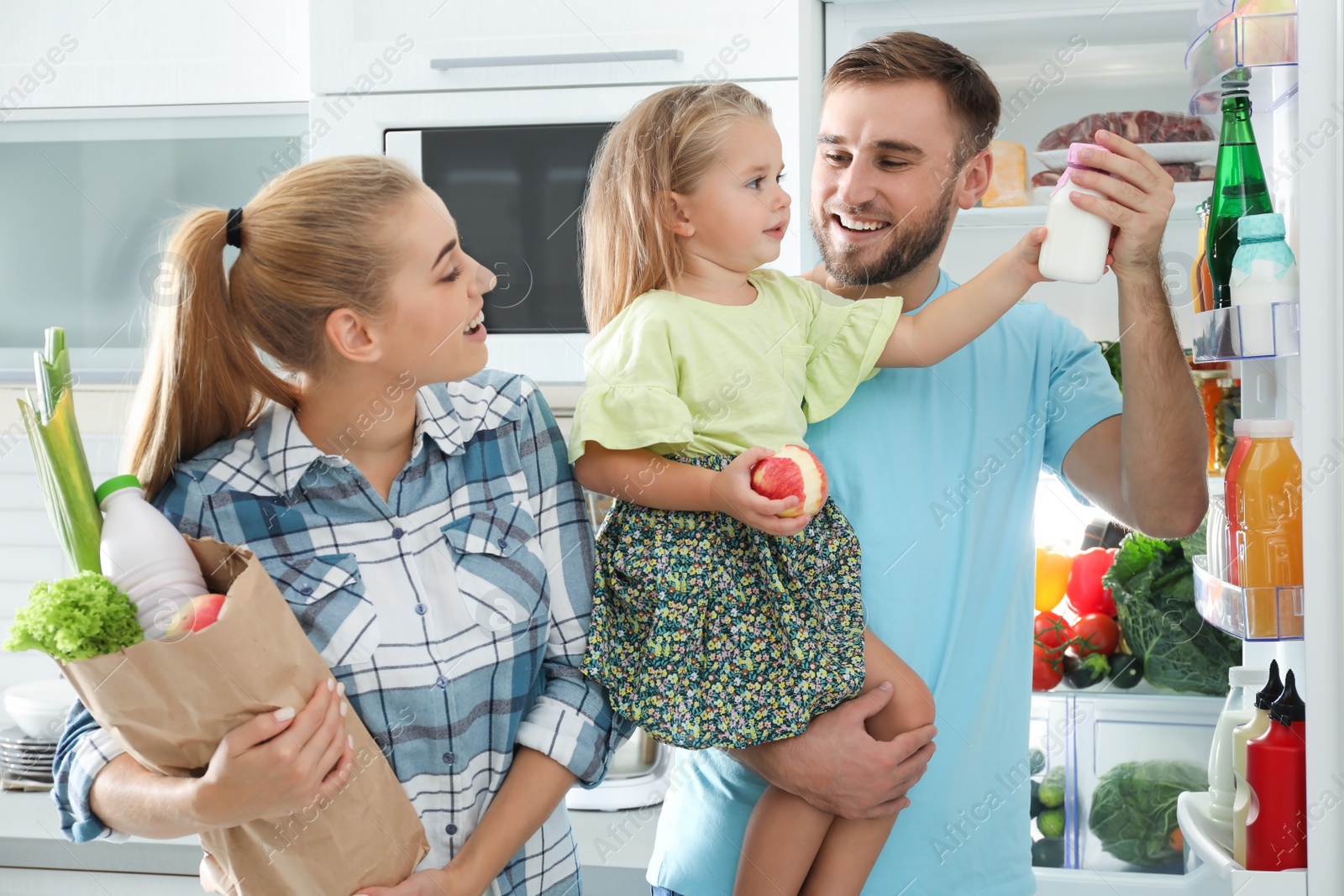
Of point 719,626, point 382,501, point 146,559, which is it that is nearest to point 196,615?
point 146,559

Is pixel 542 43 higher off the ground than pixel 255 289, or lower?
higher

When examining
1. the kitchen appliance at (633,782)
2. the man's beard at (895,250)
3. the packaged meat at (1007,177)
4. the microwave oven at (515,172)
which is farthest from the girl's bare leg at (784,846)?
the packaged meat at (1007,177)

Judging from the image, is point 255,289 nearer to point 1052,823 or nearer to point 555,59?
point 555,59

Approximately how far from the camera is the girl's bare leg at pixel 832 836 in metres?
1.04

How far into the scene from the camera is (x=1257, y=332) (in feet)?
3.14

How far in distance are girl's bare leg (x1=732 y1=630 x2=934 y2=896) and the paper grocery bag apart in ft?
1.05

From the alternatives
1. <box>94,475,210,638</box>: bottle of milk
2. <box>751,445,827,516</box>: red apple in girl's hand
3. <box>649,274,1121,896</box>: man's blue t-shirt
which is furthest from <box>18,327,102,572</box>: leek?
<box>649,274,1121,896</box>: man's blue t-shirt

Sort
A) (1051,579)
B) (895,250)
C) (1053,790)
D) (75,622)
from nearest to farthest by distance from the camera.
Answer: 1. (75,622)
2. (895,250)
3. (1053,790)
4. (1051,579)

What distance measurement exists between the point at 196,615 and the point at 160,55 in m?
1.39

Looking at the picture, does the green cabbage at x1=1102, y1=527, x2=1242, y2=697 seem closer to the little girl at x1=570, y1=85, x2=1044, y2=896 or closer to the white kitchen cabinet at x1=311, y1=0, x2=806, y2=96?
the little girl at x1=570, y1=85, x2=1044, y2=896

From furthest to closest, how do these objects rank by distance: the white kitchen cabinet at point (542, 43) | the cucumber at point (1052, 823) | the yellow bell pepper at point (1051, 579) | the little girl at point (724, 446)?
the yellow bell pepper at point (1051, 579)
the cucumber at point (1052, 823)
the white kitchen cabinet at point (542, 43)
the little girl at point (724, 446)

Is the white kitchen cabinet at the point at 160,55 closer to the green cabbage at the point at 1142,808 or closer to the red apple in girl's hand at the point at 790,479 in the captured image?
the red apple in girl's hand at the point at 790,479

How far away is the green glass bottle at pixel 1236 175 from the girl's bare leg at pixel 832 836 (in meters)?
0.46

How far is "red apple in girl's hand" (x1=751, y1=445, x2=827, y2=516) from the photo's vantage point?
93 cm
